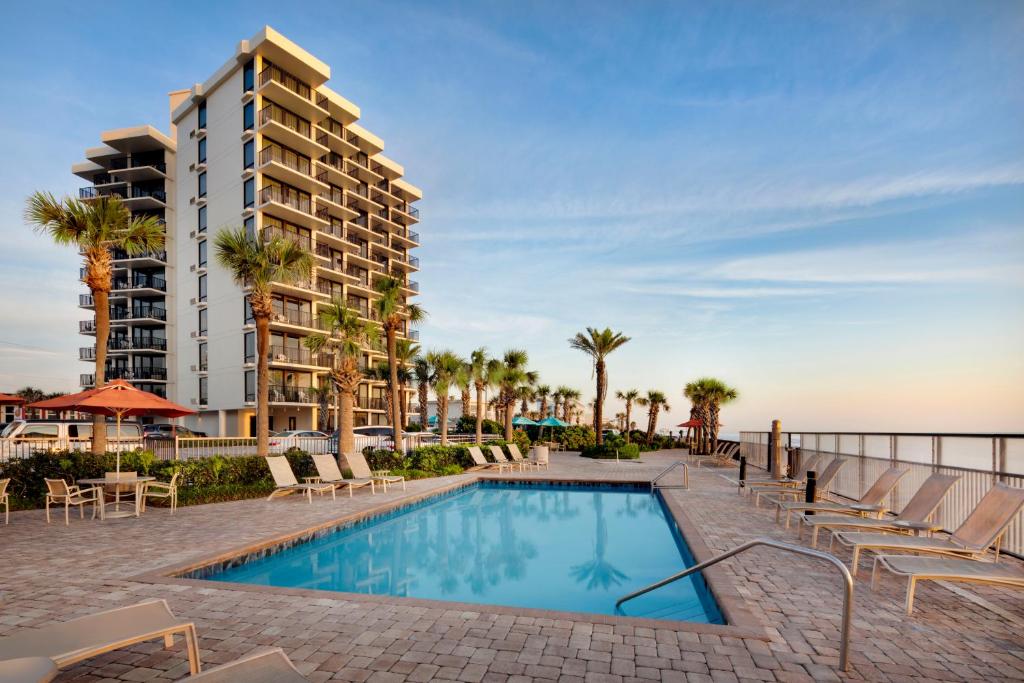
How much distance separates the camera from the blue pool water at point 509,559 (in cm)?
710

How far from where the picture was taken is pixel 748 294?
85.4 ft

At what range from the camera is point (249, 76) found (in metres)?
35.7

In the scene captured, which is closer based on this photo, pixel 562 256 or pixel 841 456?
pixel 841 456

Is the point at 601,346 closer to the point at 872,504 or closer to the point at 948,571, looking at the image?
the point at 872,504

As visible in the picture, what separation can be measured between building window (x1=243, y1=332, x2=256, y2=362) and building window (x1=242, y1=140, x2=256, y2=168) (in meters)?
11.4

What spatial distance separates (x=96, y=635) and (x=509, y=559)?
6.77 metres

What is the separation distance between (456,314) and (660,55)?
93.0ft

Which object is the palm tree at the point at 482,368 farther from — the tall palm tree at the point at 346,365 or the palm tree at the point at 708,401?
the palm tree at the point at 708,401

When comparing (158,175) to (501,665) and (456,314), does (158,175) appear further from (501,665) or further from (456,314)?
(501,665)

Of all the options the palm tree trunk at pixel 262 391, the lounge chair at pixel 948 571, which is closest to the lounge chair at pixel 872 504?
the lounge chair at pixel 948 571

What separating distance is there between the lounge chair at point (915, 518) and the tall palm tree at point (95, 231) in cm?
1618

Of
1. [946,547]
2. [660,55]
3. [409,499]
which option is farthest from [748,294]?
[946,547]

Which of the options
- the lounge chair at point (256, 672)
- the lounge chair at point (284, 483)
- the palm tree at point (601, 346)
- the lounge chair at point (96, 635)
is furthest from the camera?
the palm tree at point (601, 346)

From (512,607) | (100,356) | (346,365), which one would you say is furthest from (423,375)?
(512,607)
